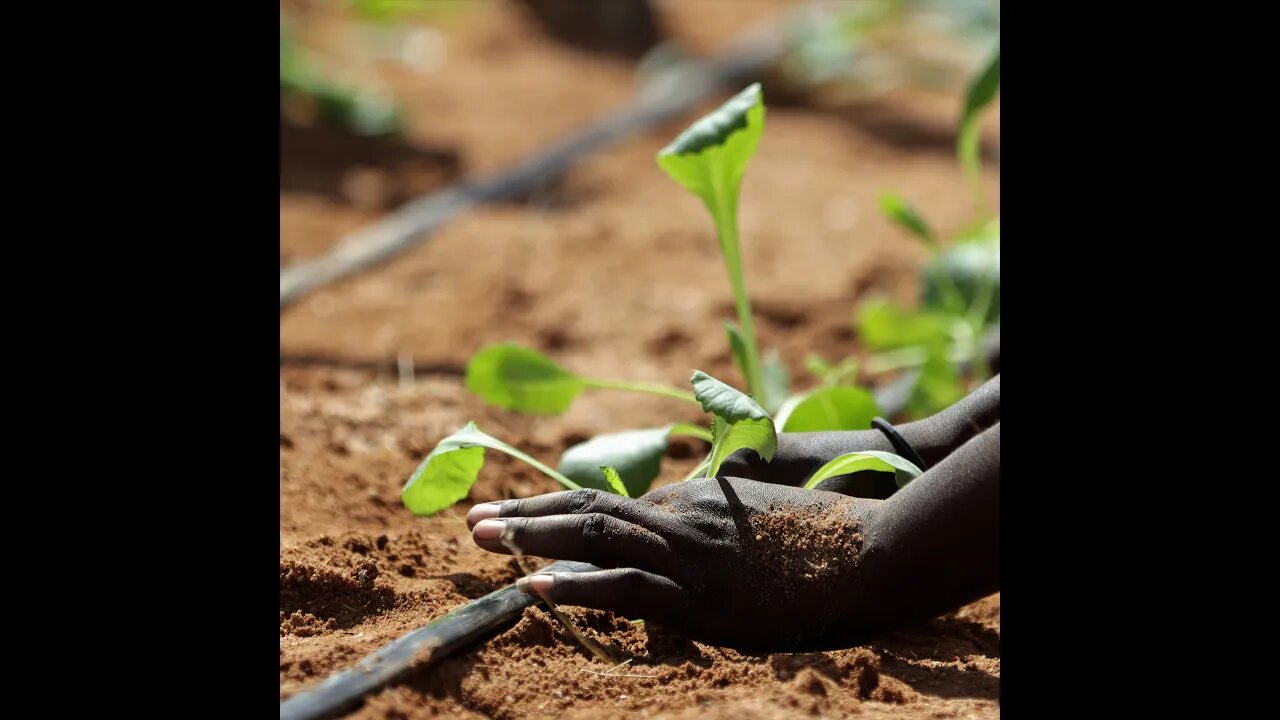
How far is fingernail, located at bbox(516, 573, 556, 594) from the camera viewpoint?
1678 millimetres

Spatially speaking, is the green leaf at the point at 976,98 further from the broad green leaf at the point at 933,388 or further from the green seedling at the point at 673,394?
the green seedling at the point at 673,394

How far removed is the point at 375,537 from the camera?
1984 millimetres

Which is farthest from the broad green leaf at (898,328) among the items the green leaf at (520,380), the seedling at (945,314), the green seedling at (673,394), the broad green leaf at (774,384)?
the green leaf at (520,380)

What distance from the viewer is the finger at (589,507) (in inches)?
66.7

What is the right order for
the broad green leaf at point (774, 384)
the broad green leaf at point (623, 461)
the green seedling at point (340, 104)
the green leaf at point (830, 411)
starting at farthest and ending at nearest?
the green seedling at point (340, 104) → the broad green leaf at point (774, 384) → the green leaf at point (830, 411) → the broad green leaf at point (623, 461)

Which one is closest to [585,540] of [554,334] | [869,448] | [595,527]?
[595,527]

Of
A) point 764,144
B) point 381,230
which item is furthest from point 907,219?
point 764,144

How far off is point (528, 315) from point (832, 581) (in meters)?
1.91

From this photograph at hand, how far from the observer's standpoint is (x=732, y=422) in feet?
5.58

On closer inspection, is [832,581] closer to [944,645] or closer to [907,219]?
[944,645]

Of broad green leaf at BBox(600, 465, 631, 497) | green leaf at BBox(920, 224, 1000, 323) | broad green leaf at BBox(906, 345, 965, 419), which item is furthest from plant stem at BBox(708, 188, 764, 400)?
green leaf at BBox(920, 224, 1000, 323)

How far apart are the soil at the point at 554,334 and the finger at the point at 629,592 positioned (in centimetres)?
7

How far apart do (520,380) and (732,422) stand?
2.08 ft

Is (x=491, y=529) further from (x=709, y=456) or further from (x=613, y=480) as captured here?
(x=709, y=456)
